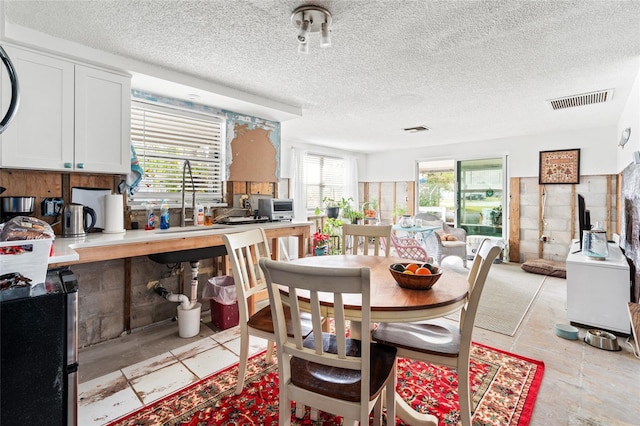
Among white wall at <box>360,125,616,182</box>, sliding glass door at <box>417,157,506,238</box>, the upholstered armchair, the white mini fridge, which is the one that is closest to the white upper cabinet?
the white mini fridge

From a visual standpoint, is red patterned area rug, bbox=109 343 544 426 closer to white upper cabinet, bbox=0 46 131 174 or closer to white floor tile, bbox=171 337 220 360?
white floor tile, bbox=171 337 220 360

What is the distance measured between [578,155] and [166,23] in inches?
238

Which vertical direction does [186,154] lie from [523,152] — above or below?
below

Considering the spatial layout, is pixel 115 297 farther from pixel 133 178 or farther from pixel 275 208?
pixel 275 208

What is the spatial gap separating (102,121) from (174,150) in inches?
32.8

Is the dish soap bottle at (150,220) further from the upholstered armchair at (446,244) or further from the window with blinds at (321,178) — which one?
the upholstered armchair at (446,244)

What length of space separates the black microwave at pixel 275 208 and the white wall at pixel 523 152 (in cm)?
407

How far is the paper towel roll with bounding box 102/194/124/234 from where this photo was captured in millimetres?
2572

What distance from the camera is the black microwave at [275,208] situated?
145 inches

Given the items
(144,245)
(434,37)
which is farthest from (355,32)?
(144,245)

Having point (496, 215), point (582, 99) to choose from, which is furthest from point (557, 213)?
point (582, 99)

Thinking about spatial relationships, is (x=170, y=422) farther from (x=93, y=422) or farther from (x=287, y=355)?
(x=287, y=355)

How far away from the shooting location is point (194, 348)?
2547mm

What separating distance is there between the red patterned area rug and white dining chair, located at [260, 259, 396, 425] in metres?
0.57
